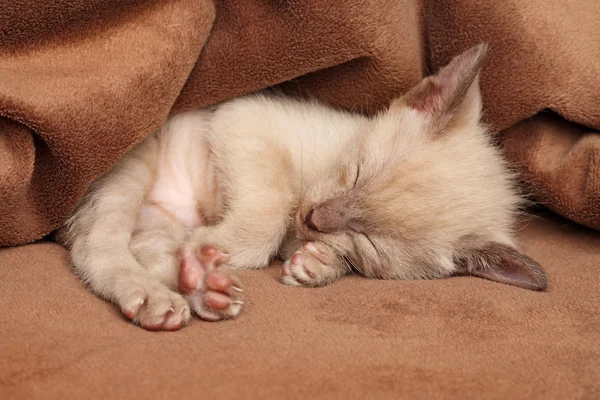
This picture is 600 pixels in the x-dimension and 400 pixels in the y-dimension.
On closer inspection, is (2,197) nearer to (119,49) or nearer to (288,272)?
(119,49)

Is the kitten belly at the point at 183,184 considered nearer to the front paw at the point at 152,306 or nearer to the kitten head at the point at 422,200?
the kitten head at the point at 422,200

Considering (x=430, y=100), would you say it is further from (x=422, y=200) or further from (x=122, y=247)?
(x=122, y=247)

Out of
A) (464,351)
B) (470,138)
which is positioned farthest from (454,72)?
(464,351)

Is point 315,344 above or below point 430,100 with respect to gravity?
below

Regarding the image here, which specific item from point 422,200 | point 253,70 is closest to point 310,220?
point 422,200

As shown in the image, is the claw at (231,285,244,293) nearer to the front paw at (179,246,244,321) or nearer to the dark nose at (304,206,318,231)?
the front paw at (179,246,244,321)

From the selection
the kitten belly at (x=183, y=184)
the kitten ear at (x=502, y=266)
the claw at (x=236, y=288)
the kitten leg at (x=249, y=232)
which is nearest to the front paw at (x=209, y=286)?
the claw at (x=236, y=288)

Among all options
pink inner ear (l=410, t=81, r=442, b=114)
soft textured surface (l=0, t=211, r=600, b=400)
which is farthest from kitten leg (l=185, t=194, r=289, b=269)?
pink inner ear (l=410, t=81, r=442, b=114)
